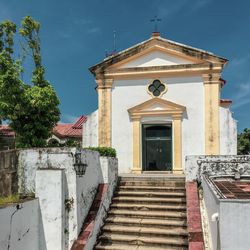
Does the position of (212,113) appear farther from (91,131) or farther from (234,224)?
(234,224)

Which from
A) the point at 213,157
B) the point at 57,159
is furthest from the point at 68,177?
the point at 213,157

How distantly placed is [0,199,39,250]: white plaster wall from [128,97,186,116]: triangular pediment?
25.4ft

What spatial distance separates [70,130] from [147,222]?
59.5 ft

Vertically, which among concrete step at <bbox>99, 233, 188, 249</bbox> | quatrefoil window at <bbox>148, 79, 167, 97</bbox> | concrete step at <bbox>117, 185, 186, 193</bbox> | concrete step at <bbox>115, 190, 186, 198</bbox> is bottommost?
concrete step at <bbox>99, 233, 188, 249</bbox>

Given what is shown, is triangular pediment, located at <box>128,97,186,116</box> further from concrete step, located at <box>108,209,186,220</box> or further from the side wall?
the side wall

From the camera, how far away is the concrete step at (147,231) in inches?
328

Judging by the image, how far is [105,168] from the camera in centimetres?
1030

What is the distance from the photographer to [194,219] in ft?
27.1

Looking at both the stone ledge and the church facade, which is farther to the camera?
the church facade

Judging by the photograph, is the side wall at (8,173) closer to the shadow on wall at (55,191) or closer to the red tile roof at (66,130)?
the shadow on wall at (55,191)

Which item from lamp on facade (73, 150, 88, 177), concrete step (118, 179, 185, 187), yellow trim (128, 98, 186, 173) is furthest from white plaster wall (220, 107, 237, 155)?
lamp on facade (73, 150, 88, 177)

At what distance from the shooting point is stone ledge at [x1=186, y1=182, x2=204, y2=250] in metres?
7.49

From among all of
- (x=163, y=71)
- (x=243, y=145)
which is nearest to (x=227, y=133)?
(x=163, y=71)

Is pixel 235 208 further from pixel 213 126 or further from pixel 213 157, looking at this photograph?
pixel 213 126
